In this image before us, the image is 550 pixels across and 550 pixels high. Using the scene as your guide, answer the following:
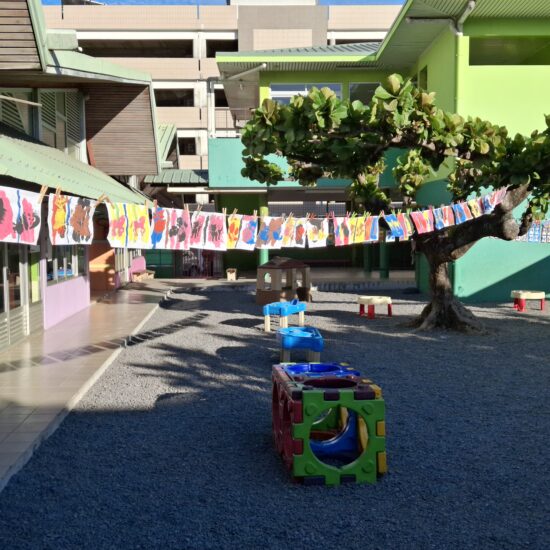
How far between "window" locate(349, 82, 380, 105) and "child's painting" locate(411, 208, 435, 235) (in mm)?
10485

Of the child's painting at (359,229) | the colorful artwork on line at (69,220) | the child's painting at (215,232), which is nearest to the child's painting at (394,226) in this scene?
the child's painting at (359,229)

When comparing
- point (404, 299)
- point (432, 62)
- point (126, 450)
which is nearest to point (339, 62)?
point (432, 62)

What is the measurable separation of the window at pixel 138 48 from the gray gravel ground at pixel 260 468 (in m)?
39.9

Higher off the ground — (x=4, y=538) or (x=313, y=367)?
(x=313, y=367)

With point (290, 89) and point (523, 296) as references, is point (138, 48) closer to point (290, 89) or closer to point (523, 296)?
point (290, 89)

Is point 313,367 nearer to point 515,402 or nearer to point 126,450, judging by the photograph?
point 126,450

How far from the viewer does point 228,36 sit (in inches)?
1735

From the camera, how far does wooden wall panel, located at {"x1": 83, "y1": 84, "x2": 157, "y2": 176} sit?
608 inches

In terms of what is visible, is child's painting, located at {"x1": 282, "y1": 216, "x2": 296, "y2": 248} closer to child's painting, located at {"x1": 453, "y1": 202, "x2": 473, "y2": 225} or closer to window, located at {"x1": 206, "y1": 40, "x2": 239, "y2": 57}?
child's painting, located at {"x1": 453, "y1": 202, "x2": 473, "y2": 225}

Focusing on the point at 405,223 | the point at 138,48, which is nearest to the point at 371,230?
the point at 405,223

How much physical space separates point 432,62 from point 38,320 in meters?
14.5

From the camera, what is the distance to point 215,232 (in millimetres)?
9898

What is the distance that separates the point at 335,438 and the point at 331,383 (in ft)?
2.12

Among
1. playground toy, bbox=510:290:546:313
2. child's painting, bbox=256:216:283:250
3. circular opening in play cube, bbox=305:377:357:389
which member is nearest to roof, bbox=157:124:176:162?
child's painting, bbox=256:216:283:250
